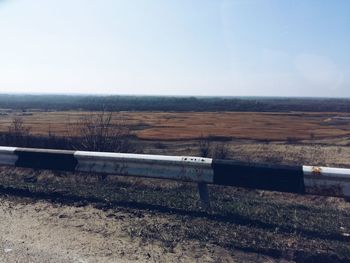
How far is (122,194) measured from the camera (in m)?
5.64

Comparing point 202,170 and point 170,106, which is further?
point 170,106

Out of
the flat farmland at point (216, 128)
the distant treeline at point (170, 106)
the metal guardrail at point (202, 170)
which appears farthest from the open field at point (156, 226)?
the distant treeline at point (170, 106)

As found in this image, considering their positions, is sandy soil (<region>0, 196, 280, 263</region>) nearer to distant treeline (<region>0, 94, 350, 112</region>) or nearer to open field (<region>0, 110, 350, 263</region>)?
open field (<region>0, 110, 350, 263</region>)

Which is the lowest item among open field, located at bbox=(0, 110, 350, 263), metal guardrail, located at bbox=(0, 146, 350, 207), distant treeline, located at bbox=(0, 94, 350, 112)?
distant treeline, located at bbox=(0, 94, 350, 112)

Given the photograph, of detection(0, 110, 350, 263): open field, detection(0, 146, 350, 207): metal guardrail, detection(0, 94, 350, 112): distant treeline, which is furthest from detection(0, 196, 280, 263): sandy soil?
detection(0, 94, 350, 112): distant treeline

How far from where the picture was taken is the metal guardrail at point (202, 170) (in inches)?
181

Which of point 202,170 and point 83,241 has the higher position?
point 202,170

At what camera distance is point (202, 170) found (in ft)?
16.9

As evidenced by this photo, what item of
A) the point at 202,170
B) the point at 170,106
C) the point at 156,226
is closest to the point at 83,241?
the point at 156,226

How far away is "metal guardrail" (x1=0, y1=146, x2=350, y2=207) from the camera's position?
4.59 m

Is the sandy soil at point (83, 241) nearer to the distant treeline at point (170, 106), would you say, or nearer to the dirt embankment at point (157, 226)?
the dirt embankment at point (157, 226)

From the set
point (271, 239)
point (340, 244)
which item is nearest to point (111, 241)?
point (271, 239)

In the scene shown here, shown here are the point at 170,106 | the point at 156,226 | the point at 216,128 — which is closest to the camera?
the point at 156,226

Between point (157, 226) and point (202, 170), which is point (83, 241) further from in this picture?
point (202, 170)
